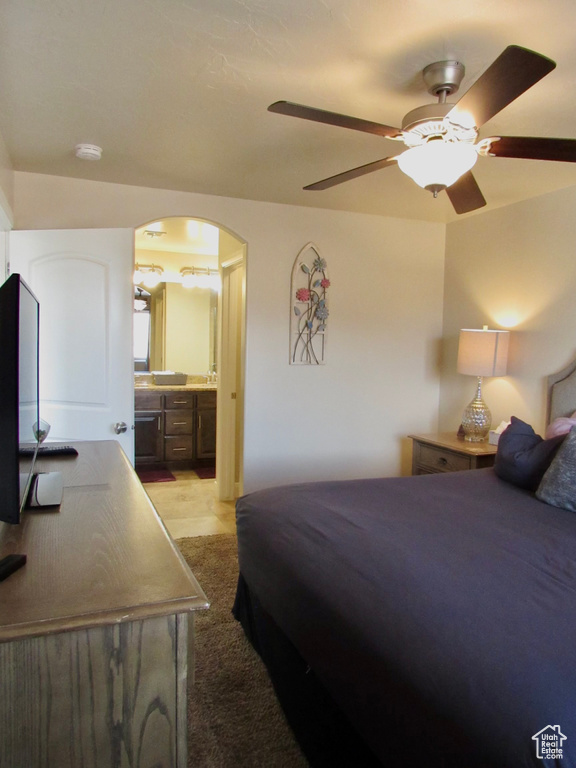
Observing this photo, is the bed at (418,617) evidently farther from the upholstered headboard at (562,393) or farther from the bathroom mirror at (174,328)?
the bathroom mirror at (174,328)

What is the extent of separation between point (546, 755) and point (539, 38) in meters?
1.99

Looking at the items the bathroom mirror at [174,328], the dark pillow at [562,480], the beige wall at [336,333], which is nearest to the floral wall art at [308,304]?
the beige wall at [336,333]

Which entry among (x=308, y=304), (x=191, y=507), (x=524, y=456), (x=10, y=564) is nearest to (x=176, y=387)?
(x=191, y=507)

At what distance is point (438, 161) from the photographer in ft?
5.95

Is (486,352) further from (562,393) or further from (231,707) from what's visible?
(231,707)

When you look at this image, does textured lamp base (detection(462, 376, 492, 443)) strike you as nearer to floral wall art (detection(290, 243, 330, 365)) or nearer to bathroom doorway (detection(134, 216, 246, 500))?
floral wall art (detection(290, 243, 330, 365))

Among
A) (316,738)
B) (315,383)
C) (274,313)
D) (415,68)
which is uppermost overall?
(415,68)

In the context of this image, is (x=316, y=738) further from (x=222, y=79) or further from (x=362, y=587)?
(x=222, y=79)

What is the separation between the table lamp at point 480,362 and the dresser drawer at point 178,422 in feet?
9.93

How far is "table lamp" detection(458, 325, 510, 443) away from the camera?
3396 mm

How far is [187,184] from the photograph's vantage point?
130 inches

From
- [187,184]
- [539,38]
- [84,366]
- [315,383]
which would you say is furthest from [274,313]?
[539,38]

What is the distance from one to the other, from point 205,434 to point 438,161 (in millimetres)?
4313

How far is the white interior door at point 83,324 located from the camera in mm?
2885
